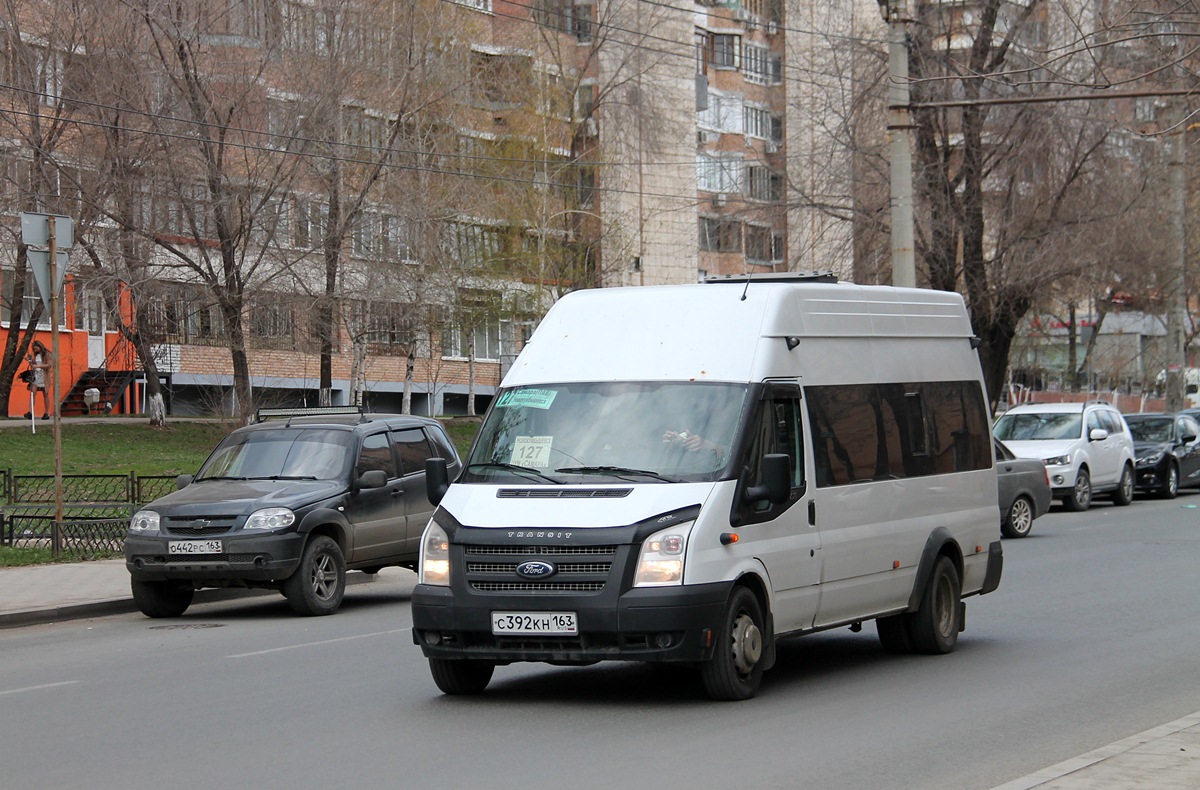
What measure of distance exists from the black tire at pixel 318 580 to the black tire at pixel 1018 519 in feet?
37.7

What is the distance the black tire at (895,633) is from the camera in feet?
38.1

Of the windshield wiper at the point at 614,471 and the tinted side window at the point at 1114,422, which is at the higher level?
the windshield wiper at the point at 614,471

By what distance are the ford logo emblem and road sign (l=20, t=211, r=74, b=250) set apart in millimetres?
11259

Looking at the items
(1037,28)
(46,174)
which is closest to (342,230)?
(46,174)

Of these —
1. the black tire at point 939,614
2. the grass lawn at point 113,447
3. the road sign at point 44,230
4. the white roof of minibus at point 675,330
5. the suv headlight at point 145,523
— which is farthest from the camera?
the grass lawn at point 113,447

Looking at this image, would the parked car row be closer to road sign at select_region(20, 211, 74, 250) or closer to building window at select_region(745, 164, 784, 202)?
building window at select_region(745, 164, 784, 202)

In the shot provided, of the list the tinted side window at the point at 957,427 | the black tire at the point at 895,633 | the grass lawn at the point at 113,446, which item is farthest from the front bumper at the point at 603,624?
the grass lawn at the point at 113,446

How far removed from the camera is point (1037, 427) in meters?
29.2

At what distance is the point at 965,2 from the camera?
33688mm

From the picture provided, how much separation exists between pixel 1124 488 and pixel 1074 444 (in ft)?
8.29

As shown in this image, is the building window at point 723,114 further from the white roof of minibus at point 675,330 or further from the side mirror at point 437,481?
the side mirror at point 437,481

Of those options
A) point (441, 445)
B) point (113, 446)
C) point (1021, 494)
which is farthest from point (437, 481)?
point (113, 446)

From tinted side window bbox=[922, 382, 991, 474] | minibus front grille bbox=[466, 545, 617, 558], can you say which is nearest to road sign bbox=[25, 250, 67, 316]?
tinted side window bbox=[922, 382, 991, 474]

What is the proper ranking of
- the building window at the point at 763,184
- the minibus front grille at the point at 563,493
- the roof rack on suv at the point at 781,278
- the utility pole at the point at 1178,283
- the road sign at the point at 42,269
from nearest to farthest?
the minibus front grille at the point at 563,493, the roof rack on suv at the point at 781,278, the road sign at the point at 42,269, the building window at the point at 763,184, the utility pole at the point at 1178,283
